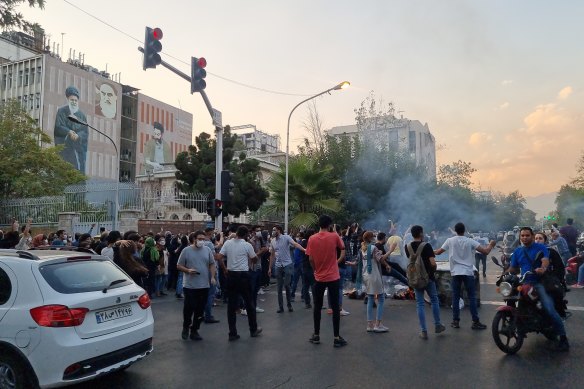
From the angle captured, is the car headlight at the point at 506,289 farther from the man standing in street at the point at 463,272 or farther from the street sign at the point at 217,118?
the street sign at the point at 217,118

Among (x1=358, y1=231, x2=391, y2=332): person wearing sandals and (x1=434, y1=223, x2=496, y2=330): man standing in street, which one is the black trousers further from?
(x1=434, y1=223, x2=496, y2=330): man standing in street

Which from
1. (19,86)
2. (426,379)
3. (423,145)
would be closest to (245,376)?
(426,379)

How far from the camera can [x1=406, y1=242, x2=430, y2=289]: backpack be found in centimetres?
754

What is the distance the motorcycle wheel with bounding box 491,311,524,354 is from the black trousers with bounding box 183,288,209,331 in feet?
14.2

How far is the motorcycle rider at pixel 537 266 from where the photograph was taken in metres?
6.44

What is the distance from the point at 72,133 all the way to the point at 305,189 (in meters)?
44.9

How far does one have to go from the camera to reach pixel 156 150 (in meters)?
70.9

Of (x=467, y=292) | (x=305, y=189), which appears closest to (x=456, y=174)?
(x=305, y=189)

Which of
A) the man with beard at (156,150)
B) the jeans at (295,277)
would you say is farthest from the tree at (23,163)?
the man with beard at (156,150)

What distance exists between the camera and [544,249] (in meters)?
6.71

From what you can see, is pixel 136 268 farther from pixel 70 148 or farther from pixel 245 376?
pixel 70 148

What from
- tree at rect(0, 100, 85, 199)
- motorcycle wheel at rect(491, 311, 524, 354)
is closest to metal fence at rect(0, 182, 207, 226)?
tree at rect(0, 100, 85, 199)

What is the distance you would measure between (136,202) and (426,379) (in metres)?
19.5

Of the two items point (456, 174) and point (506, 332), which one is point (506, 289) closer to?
point (506, 332)
